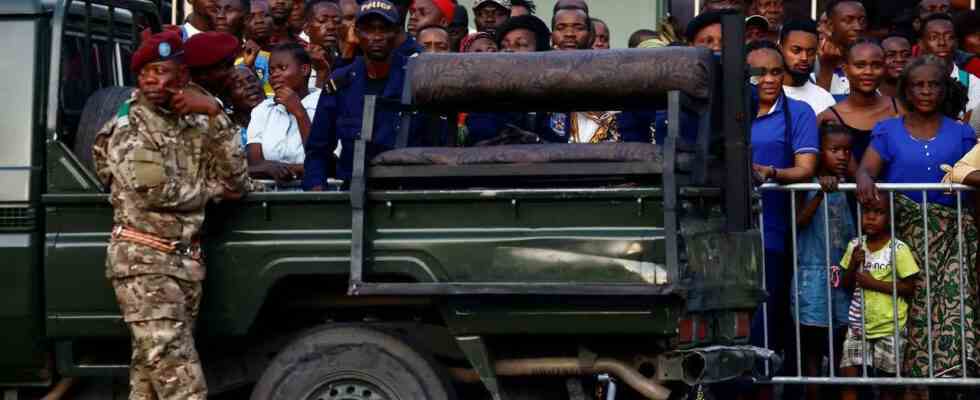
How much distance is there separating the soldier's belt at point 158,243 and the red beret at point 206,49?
32.7 inches

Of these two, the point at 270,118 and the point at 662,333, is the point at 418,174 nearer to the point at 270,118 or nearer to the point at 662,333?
the point at 662,333

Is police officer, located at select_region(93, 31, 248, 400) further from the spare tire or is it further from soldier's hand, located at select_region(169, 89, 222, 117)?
the spare tire

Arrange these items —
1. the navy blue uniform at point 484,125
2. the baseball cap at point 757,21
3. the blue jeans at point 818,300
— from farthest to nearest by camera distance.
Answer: the baseball cap at point 757,21 → the blue jeans at point 818,300 → the navy blue uniform at point 484,125

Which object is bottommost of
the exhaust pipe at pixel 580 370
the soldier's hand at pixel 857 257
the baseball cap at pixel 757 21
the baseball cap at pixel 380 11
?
the exhaust pipe at pixel 580 370

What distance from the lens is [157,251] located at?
305 inches

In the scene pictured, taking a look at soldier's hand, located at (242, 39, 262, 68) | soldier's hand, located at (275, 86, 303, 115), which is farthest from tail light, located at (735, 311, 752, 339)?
soldier's hand, located at (242, 39, 262, 68)

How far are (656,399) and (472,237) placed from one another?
101 cm

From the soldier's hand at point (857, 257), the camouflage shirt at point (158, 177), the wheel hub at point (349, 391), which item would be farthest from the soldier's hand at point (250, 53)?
the wheel hub at point (349, 391)

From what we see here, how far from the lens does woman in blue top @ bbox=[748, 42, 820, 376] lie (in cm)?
975

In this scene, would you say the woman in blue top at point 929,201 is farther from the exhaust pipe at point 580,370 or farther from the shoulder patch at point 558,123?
the exhaust pipe at point 580,370

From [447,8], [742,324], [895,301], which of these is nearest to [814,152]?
[895,301]

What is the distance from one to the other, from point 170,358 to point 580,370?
1.75m

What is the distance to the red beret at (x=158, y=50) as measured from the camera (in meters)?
7.82

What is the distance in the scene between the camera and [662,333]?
23.7 ft
